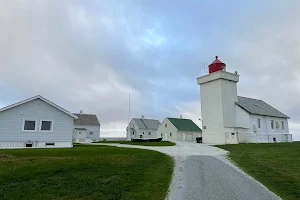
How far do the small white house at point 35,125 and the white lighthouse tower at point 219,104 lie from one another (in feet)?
69.3

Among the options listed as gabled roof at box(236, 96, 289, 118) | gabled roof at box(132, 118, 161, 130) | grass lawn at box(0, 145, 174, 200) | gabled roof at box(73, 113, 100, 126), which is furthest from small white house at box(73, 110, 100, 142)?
grass lawn at box(0, 145, 174, 200)

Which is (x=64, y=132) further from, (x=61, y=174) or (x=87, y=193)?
(x=87, y=193)

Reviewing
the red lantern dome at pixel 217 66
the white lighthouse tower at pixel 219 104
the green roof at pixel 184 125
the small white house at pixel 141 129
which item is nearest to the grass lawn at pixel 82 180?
the white lighthouse tower at pixel 219 104

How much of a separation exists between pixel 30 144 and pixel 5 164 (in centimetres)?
1355

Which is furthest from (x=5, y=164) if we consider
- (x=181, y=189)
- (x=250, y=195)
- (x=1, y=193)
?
(x=250, y=195)

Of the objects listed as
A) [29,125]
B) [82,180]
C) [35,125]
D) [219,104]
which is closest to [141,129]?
[219,104]

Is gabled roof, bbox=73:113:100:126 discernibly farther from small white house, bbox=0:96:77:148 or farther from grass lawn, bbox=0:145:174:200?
grass lawn, bbox=0:145:174:200

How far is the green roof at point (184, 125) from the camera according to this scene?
5348 cm

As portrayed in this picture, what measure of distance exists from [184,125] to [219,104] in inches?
759

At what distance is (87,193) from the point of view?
749cm

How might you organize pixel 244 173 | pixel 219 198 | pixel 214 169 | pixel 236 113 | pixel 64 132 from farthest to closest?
pixel 236 113 < pixel 64 132 < pixel 214 169 < pixel 244 173 < pixel 219 198

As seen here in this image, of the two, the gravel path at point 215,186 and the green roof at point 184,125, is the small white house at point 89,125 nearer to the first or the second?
the green roof at point 184,125

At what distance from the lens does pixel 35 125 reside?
24.5 m

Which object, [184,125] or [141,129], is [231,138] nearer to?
[184,125]
